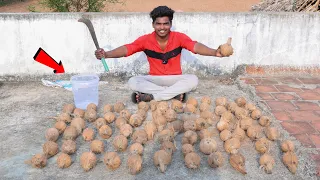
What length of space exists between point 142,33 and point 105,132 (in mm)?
1983

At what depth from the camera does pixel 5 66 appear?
15.4 feet

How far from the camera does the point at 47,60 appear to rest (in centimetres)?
470

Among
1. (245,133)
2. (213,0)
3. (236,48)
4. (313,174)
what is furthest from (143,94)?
(213,0)

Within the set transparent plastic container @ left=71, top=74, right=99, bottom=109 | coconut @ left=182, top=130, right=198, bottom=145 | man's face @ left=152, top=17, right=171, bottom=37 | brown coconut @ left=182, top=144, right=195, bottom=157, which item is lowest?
brown coconut @ left=182, top=144, right=195, bottom=157

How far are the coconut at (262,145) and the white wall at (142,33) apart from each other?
2.06 m

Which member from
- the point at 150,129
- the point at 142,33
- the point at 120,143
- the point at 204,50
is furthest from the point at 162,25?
the point at 120,143

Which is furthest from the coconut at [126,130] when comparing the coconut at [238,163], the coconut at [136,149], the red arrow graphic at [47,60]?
the red arrow graphic at [47,60]

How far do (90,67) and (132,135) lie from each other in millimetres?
1946

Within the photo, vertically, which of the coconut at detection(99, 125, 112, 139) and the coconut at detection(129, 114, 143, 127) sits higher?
the coconut at detection(129, 114, 143, 127)

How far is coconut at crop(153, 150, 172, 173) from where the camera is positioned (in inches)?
103

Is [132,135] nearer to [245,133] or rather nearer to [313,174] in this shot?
[245,133]

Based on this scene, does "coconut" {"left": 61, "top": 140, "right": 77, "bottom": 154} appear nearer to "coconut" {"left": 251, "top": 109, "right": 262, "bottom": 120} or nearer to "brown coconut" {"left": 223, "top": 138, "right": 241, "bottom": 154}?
"brown coconut" {"left": 223, "top": 138, "right": 241, "bottom": 154}

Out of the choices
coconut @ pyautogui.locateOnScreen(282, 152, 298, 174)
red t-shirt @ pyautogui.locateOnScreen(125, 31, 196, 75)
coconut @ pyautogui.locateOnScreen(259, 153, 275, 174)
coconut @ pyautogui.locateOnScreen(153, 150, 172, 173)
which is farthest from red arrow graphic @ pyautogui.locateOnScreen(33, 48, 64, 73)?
coconut @ pyautogui.locateOnScreen(282, 152, 298, 174)

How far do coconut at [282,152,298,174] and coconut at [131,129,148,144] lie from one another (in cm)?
118
